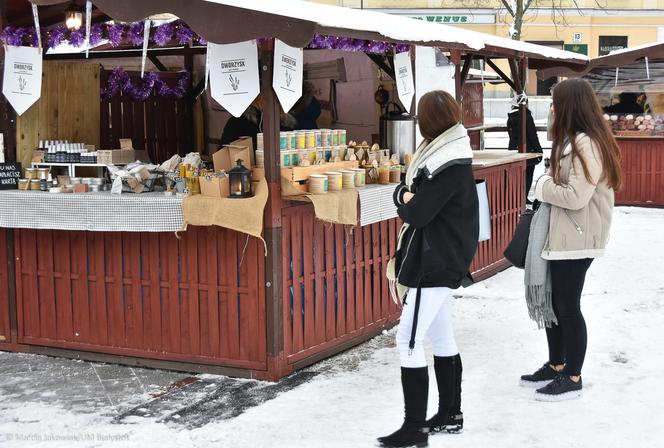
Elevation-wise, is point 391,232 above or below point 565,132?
below

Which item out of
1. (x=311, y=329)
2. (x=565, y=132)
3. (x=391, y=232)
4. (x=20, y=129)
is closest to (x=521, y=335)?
(x=391, y=232)

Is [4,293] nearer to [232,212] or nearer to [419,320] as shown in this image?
A: [232,212]

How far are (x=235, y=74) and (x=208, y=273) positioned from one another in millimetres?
1298

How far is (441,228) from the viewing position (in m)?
4.77

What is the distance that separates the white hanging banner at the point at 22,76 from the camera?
660 cm

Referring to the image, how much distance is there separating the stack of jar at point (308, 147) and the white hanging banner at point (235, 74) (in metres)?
0.32

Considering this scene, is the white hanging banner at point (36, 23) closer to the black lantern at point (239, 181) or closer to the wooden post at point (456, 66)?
the black lantern at point (239, 181)

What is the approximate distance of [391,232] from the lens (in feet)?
24.7

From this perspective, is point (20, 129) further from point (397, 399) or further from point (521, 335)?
point (521, 335)

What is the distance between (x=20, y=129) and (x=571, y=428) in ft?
14.3

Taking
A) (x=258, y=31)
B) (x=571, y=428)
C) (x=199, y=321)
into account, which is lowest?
(x=571, y=428)

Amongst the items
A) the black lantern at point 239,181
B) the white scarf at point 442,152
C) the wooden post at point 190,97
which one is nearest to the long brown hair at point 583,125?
Answer: the white scarf at point 442,152

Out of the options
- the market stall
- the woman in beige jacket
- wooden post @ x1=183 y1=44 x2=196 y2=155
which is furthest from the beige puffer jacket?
the market stall

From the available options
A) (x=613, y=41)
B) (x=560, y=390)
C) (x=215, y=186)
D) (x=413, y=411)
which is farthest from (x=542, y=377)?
(x=613, y=41)
